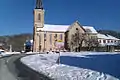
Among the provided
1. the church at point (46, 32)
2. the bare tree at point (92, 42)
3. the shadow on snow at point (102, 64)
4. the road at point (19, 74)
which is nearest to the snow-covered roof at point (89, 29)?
the church at point (46, 32)

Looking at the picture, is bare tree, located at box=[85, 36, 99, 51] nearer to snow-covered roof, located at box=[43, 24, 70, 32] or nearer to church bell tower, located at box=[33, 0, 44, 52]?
snow-covered roof, located at box=[43, 24, 70, 32]

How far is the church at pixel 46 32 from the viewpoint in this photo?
13225 cm

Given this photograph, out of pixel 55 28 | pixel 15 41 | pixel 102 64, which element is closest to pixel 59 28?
pixel 55 28

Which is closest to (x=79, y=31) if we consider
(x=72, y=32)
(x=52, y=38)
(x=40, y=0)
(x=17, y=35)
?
(x=72, y=32)

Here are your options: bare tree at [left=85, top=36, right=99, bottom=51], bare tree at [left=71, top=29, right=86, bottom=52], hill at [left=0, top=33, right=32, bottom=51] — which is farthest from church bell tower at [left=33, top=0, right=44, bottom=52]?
hill at [left=0, top=33, right=32, bottom=51]

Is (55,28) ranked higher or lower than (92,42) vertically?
higher

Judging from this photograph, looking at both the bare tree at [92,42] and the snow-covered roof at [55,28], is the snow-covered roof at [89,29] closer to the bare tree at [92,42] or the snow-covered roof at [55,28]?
the snow-covered roof at [55,28]

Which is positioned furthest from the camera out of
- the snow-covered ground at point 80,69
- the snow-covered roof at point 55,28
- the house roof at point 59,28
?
the house roof at point 59,28

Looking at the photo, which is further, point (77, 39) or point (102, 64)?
point (77, 39)

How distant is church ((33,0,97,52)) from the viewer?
5207 inches

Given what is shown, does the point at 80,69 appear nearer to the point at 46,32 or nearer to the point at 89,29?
the point at 46,32

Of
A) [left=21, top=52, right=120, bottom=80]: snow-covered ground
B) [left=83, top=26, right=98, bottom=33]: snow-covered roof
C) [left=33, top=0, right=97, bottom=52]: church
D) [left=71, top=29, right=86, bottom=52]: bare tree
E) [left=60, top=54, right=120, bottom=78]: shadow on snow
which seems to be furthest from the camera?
[left=83, top=26, right=98, bottom=33]: snow-covered roof

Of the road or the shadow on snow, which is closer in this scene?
the road

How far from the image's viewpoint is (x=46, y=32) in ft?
446
